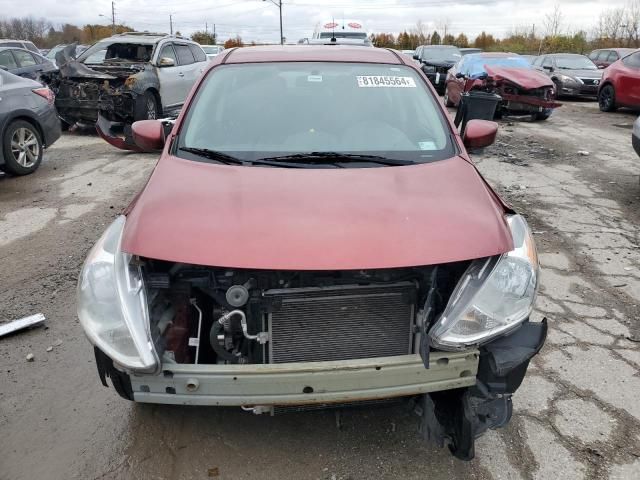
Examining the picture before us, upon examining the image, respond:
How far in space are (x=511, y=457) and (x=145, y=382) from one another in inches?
66.6

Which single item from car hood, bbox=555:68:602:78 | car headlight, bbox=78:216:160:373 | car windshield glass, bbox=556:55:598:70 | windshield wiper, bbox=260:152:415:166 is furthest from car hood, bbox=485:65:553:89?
car headlight, bbox=78:216:160:373

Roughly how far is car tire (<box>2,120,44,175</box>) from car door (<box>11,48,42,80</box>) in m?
5.76

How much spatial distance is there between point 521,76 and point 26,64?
11.4m

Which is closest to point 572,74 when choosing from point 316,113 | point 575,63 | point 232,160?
point 575,63

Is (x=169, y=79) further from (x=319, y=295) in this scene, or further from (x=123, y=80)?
(x=319, y=295)

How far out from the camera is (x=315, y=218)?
2350mm

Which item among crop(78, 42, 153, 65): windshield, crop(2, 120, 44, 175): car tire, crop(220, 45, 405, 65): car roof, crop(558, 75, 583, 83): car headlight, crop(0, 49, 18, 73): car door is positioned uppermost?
crop(220, 45, 405, 65): car roof

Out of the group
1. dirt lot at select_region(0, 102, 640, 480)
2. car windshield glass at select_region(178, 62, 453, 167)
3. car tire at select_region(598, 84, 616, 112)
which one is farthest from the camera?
car tire at select_region(598, 84, 616, 112)

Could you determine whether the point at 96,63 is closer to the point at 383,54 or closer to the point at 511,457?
the point at 383,54

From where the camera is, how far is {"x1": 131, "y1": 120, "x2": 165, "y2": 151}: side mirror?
365 centimetres

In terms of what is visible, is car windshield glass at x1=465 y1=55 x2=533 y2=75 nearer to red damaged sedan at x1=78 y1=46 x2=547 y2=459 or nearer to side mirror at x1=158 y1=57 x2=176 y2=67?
side mirror at x1=158 y1=57 x2=176 y2=67

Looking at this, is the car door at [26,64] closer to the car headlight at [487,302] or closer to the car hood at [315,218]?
the car hood at [315,218]

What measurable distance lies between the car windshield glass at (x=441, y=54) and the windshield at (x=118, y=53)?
479 inches

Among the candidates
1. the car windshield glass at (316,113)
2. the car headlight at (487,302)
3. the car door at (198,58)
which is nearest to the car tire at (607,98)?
the car door at (198,58)
